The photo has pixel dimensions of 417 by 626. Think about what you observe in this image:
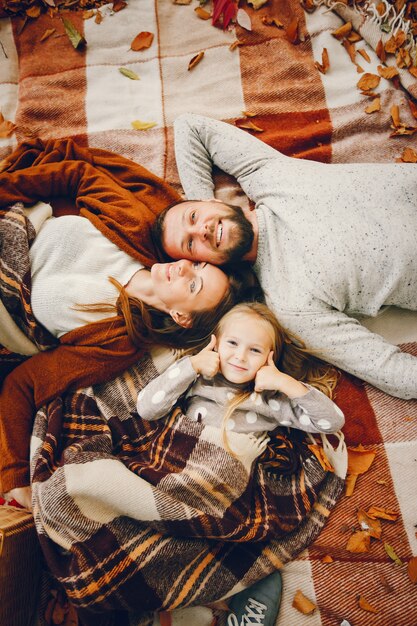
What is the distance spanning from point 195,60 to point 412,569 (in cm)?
205

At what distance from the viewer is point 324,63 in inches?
72.9

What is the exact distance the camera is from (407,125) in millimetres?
1812

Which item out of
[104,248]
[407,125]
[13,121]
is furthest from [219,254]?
[13,121]

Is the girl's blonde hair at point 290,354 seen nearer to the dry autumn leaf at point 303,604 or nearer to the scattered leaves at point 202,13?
the dry autumn leaf at point 303,604

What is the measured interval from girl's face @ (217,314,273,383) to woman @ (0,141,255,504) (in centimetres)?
15

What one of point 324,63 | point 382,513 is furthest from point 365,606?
point 324,63

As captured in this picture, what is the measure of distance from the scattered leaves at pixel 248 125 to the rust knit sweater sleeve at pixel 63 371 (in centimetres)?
98

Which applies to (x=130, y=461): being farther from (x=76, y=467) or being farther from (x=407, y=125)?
(x=407, y=125)

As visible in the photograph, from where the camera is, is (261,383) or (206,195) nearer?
(261,383)

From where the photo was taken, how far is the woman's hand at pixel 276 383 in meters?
1.39

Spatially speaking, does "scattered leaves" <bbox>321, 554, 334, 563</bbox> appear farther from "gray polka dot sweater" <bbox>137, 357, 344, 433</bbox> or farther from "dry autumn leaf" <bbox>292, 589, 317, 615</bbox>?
"gray polka dot sweater" <bbox>137, 357, 344, 433</bbox>

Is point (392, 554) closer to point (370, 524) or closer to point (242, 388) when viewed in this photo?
point (370, 524)

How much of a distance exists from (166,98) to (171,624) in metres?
1.95

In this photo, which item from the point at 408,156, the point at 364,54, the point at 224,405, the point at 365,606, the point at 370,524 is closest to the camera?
the point at 365,606
